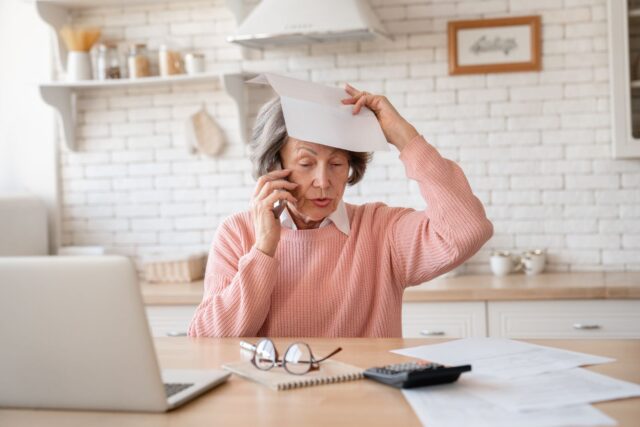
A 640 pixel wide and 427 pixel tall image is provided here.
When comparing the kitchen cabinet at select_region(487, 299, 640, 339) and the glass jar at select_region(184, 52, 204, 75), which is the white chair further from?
the kitchen cabinet at select_region(487, 299, 640, 339)

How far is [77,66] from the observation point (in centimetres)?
395

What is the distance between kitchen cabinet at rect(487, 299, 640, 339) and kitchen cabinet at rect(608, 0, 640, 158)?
67 centimetres

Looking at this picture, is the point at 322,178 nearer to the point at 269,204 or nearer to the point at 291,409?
the point at 269,204

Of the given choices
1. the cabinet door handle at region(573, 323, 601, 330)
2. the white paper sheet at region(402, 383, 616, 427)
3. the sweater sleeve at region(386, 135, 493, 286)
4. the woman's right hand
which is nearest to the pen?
the woman's right hand

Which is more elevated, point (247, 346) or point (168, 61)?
point (168, 61)

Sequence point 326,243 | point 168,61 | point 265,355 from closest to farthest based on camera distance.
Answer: point 265,355
point 326,243
point 168,61

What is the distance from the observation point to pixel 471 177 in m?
3.74

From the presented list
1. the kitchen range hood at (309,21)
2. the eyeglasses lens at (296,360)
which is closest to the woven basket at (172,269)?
the kitchen range hood at (309,21)

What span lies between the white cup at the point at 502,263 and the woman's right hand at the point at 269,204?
1724 mm

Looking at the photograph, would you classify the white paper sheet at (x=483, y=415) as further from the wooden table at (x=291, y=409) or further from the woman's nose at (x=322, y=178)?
the woman's nose at (x=322, y=178)

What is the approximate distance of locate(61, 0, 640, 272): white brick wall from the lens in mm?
3646

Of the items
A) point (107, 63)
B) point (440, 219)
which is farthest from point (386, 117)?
point (107, 63)

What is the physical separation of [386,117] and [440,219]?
0.30m

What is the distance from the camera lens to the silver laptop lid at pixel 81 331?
125 cm
